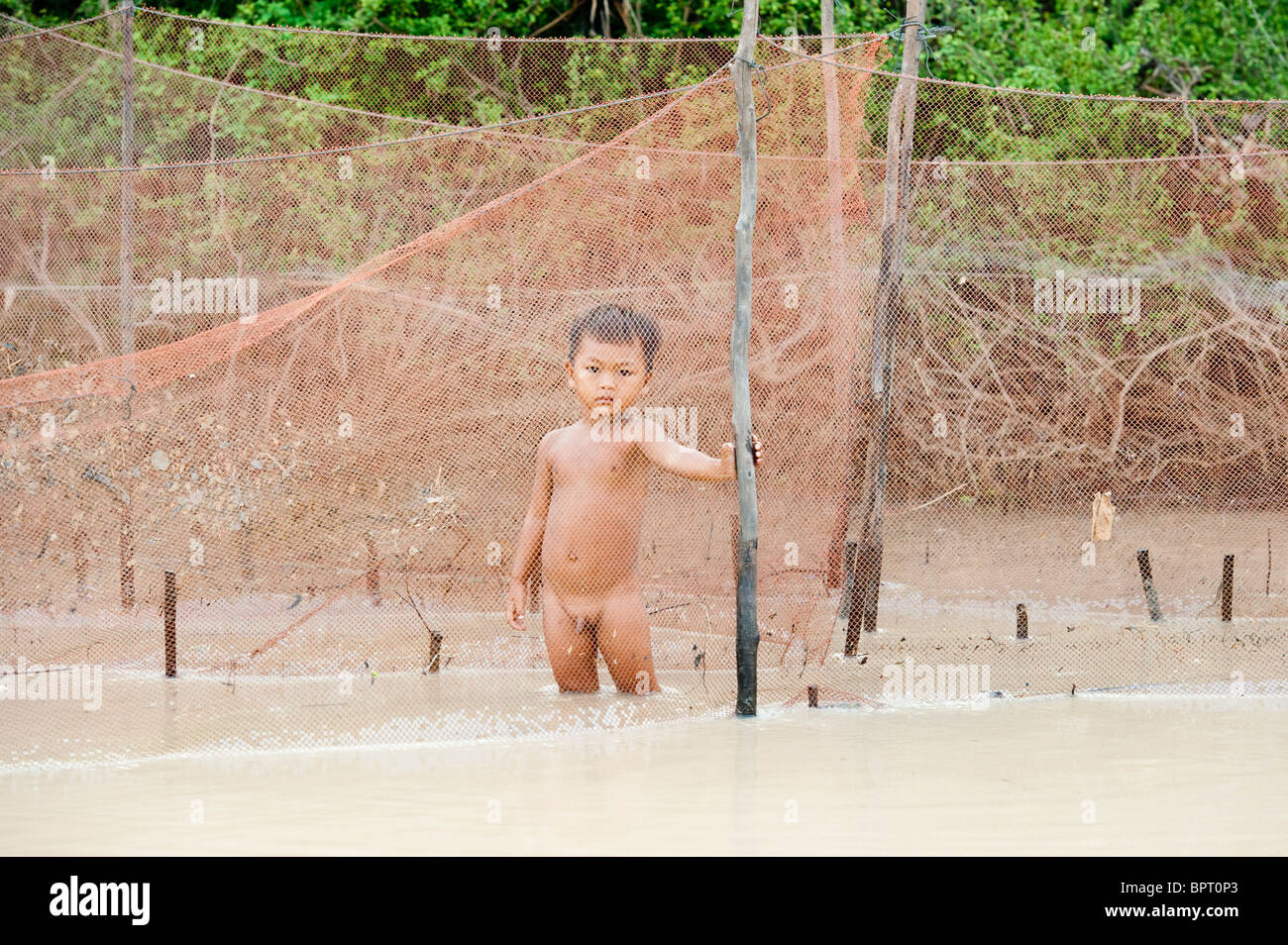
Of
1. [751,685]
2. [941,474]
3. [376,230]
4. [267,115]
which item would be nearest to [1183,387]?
[941,474]

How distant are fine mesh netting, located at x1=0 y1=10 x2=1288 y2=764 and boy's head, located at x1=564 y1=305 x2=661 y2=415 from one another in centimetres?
15

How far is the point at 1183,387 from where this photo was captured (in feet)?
24.6

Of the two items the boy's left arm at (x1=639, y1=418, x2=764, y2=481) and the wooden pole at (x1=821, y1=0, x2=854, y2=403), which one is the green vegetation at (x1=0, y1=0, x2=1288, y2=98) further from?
the boy's left arm at (x1=639, y1=418, x2=764, y2=481)

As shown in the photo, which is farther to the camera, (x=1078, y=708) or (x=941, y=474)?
(x=941, y=474)

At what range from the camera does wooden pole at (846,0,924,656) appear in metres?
6.97

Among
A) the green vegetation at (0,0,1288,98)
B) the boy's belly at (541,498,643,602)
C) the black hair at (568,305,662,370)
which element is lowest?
the boy's belly at (541,498,643,602)

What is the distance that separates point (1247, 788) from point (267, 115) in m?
6.56

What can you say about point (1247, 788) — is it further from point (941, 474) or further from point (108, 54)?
point (108, 54)

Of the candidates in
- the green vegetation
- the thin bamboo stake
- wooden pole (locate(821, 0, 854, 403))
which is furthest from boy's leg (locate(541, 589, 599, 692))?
the green vegetation

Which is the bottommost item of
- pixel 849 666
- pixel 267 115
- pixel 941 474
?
pixel 849 666

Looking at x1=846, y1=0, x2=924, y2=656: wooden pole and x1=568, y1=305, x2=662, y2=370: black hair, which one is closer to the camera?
x1=568, y1=305, x2=662, y2=370: black hair

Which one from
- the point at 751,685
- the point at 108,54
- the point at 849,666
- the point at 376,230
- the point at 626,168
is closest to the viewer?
the point at 751,685

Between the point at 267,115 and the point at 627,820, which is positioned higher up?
the point at 267,115

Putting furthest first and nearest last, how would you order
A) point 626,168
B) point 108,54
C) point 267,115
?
point 267,115
point 108,54
point 626,168
